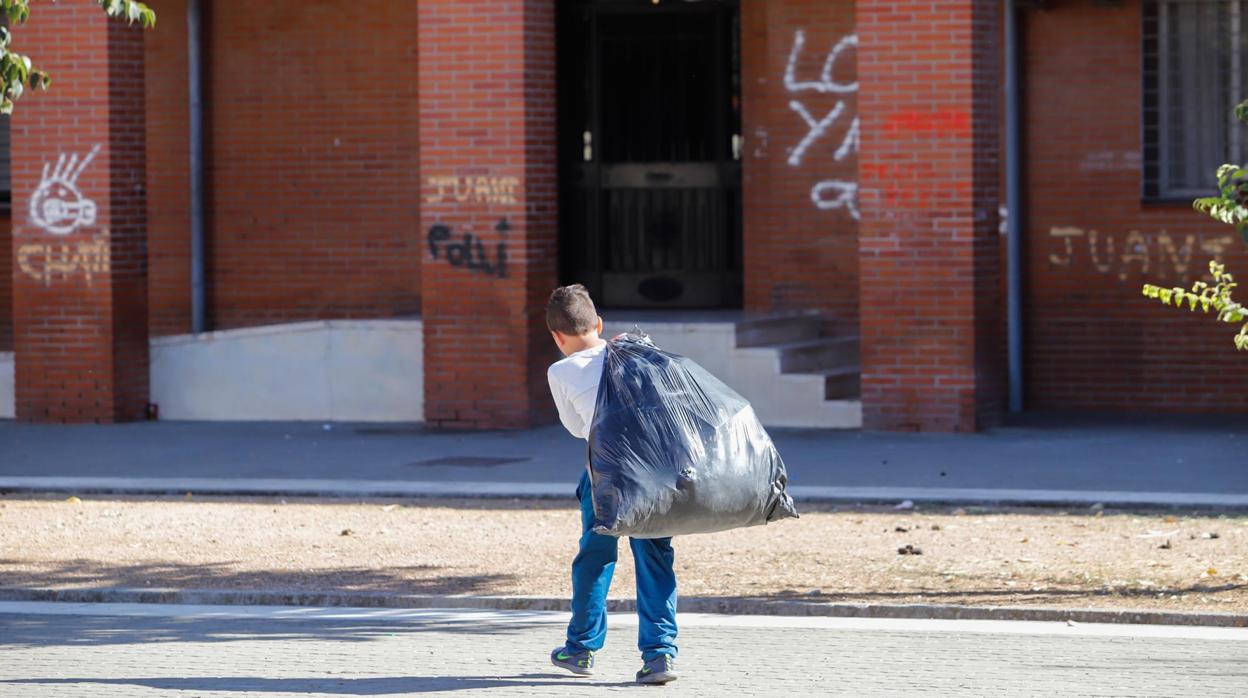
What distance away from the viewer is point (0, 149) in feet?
61.0

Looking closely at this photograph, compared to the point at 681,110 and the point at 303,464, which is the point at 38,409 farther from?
the point at 681,110

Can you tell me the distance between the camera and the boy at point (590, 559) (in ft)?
23.4

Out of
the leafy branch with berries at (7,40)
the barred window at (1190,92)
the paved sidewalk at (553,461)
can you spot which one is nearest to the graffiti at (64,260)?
the paved sidewalk at (553,461)

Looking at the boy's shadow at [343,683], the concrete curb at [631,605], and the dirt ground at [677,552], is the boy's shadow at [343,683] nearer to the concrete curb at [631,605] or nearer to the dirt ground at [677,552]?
the concrete curb at [631,605]

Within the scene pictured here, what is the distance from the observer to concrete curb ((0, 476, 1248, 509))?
1163 cm

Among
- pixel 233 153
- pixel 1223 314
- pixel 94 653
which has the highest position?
pixel 233 153

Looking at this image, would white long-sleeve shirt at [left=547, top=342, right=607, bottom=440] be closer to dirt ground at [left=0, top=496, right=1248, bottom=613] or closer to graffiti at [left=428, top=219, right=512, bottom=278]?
dirt ground at [left=0, top=496, right=1248, bottom=613]

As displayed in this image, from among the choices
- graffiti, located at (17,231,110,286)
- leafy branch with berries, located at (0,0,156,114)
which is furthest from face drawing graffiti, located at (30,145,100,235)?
leafy branch with berries, located at (0,0,156,114)

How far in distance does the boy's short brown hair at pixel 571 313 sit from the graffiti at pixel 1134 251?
997 cm

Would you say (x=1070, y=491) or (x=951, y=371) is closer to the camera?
(x=1070, y=491)

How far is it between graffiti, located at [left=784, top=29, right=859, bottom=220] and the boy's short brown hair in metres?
9.99

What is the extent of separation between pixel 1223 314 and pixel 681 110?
953cm

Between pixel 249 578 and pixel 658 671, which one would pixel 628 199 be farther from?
pixel 658 671

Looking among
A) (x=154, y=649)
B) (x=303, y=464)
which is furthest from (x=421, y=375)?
(x=154, y=649)
